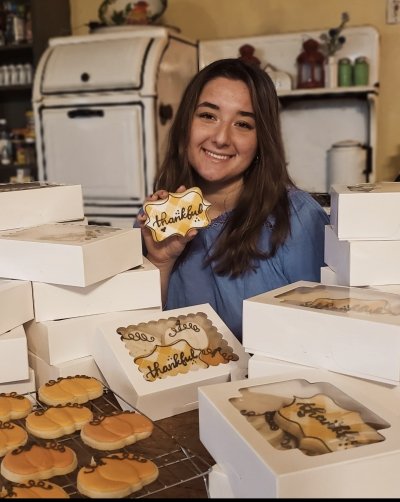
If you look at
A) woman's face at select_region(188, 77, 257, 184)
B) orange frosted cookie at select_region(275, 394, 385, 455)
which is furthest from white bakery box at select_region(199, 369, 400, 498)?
woman's face at select_region(188, 77, 257, 184)

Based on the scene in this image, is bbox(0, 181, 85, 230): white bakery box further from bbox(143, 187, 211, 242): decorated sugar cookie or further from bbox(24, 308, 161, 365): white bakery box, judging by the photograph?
bbox(24, 308, 161, 365): white bakery box

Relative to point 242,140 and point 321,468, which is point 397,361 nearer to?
point 321,468

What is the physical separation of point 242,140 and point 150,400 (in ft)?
3.38

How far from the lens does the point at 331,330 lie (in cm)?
101

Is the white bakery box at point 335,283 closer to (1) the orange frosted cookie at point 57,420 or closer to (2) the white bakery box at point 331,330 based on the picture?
(2) the white bakery box at point 331,330

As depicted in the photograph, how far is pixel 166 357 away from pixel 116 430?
8.5 inches

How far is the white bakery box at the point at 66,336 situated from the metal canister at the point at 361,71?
232 centimetres

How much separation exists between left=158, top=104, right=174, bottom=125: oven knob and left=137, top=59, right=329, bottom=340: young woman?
1181 mm

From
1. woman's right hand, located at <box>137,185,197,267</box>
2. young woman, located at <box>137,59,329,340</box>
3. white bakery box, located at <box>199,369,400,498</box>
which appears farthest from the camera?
young woman, located at <box>137,59,329,340</box>

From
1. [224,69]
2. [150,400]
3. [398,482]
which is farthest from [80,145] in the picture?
[398,482]

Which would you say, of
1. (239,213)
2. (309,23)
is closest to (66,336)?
(239,213)

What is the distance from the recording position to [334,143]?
10.8 ft

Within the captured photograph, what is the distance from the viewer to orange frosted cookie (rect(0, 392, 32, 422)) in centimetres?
102

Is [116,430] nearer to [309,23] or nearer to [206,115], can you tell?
[206,115]
